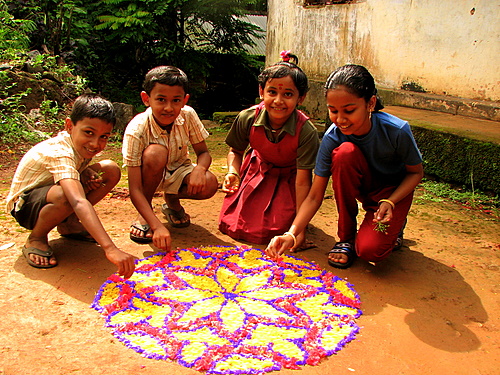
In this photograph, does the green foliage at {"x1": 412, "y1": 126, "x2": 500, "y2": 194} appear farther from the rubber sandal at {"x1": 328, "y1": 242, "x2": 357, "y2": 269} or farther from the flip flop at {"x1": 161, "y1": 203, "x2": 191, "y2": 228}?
the flip flop at {"x1": 161, "y1": 203, "x2": 191, "y2": 228}

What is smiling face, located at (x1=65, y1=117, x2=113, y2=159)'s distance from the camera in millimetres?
2471

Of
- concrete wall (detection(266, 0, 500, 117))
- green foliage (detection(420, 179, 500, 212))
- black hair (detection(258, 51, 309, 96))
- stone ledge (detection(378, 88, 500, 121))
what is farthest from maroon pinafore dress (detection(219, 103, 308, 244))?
concrete wall (detection(266, 0, 500, 117))

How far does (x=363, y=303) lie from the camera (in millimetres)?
2363

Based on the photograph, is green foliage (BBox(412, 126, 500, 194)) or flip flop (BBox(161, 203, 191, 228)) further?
green foliage (BBox(412, 126, 500, 194))

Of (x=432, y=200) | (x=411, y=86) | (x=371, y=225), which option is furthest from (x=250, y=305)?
(x=411, y=86)

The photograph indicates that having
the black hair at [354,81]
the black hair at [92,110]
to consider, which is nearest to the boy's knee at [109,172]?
the black hair at [92,110]

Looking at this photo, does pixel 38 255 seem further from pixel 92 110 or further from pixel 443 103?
pixel 443 103

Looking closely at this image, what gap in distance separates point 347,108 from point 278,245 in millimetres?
788

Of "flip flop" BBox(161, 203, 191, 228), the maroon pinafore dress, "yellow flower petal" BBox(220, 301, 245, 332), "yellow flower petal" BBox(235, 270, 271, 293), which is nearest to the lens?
"yellow flower petal" BBox(220, 301, 245, 332)

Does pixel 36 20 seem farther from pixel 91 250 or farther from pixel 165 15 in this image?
pixel 91 250

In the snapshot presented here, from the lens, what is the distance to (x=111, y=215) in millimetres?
3305

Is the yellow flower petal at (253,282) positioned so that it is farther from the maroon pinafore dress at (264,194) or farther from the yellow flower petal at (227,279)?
the maroon pinafore dress at (264,194)

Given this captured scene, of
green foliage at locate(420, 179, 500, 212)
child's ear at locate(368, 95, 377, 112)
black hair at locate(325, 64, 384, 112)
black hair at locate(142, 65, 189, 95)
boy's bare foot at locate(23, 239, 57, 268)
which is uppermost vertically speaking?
black hair at locate(325, 64, 384, 112)

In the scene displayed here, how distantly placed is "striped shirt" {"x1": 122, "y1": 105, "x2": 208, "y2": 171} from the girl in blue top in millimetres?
883
